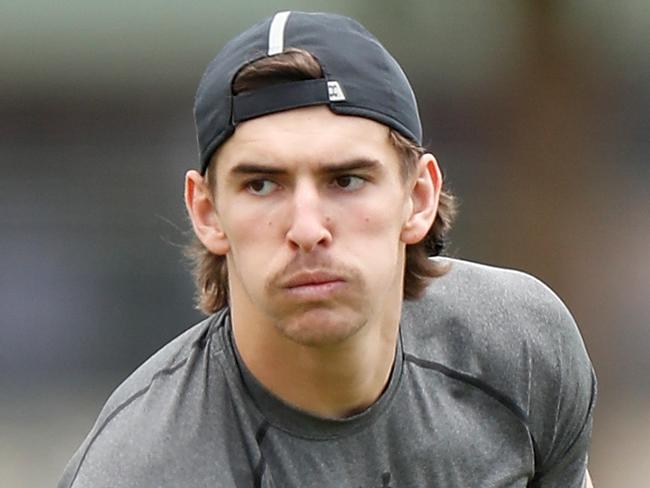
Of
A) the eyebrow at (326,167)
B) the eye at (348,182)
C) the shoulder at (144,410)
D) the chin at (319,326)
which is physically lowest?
the shoulder at (144,410)

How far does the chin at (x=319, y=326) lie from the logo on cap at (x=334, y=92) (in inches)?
9.1

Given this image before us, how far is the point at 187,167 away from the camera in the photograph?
2.73 m

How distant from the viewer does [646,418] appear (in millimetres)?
2857

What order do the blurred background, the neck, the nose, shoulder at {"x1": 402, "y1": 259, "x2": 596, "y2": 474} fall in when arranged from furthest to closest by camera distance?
the blurred background → shoulder at {"x1": 402, "y1": 259, "x2": 596, "y2": 474} → the neck → the nose

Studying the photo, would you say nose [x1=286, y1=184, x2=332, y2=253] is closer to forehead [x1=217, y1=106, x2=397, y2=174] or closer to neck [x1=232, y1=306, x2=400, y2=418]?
forehead [x1=217, y1=106, x2=397, y2=174]

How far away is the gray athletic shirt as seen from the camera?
1526 mm

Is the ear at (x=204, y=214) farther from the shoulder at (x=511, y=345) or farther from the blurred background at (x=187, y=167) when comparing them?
the blurred background at (x=187, y=167)

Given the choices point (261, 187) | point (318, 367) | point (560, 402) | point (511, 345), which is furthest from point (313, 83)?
point (560, 402)

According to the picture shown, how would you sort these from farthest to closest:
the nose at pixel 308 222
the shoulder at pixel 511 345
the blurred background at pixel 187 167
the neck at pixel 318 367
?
the blurred background at pixel 187 167, the shoulder at pixel 511 345, the neck at pixel 318 367, the nose at pixel 308 222

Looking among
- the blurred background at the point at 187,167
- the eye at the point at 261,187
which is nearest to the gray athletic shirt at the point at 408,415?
the eye at the point at 261,187

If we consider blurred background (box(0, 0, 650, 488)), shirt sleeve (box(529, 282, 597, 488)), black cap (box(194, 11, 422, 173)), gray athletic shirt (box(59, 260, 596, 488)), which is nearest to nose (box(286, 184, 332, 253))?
Result: black cap (box(194, 11, 422, 173))

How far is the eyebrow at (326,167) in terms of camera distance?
4.83 feet

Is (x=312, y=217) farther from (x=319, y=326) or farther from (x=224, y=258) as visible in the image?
(x=224, y=258)

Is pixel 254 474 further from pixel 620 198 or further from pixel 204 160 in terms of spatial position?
pixel 620 198
